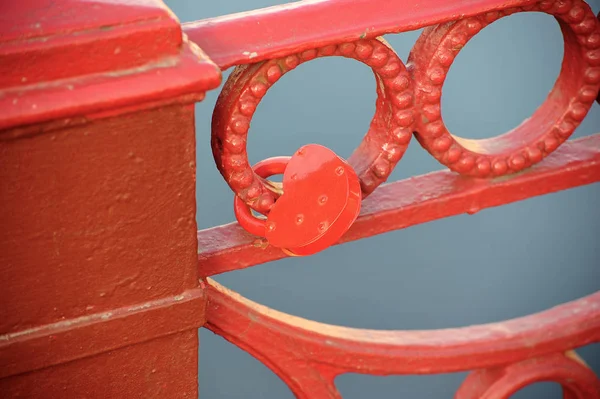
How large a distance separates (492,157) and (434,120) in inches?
4.4

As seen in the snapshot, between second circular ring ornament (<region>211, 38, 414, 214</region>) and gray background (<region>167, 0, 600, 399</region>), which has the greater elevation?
second circular ring ornament (<region>211, 38, 414, 214</region>)

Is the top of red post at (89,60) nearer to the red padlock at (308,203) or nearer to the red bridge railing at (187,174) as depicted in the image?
the red bridge railing at (187,174)

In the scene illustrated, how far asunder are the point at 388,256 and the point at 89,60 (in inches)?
93.2

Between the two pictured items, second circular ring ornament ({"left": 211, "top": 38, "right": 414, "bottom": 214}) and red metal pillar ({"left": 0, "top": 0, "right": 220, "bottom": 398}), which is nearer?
red metal pillar ({"left": 0, "top": 0, "right": 220, "bottom": 398})

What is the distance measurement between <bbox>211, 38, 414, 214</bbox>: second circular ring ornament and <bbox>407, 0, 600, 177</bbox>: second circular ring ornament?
3 centimetres

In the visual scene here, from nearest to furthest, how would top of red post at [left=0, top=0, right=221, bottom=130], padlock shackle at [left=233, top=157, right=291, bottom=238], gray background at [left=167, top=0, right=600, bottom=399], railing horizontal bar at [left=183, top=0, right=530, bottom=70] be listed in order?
top of red post at [left=0, top=0, right=221, bottom=130] < railing horizontal bar at [left=183, top=0, right=530, bottom=70] < padlock shackle at [left=233, top=157, right=291, bottom=238] < gray background at [left=167, top=0, right=600, bottom=399]

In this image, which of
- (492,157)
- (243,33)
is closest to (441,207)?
(492,157)

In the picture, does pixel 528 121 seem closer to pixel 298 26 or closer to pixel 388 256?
pixel 298 26

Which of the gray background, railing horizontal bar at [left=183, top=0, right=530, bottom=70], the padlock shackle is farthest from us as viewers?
the gray background

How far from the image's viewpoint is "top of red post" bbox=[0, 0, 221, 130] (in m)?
0.71

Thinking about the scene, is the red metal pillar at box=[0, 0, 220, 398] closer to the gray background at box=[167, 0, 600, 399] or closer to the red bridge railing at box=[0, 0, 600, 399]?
the red bridge railing at box=[0, 0, 600, 399]

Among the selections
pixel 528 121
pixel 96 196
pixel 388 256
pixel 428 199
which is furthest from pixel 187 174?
pixel 388 256

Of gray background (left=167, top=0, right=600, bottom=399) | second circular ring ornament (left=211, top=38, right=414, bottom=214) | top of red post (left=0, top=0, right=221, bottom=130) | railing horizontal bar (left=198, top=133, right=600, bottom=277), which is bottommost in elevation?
gray background (left=167, top=0, right=600, bottom=399)

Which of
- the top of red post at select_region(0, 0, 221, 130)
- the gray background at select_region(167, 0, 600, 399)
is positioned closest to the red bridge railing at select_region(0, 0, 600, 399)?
the top of red post at select_region(0, 0, 221, 130)
